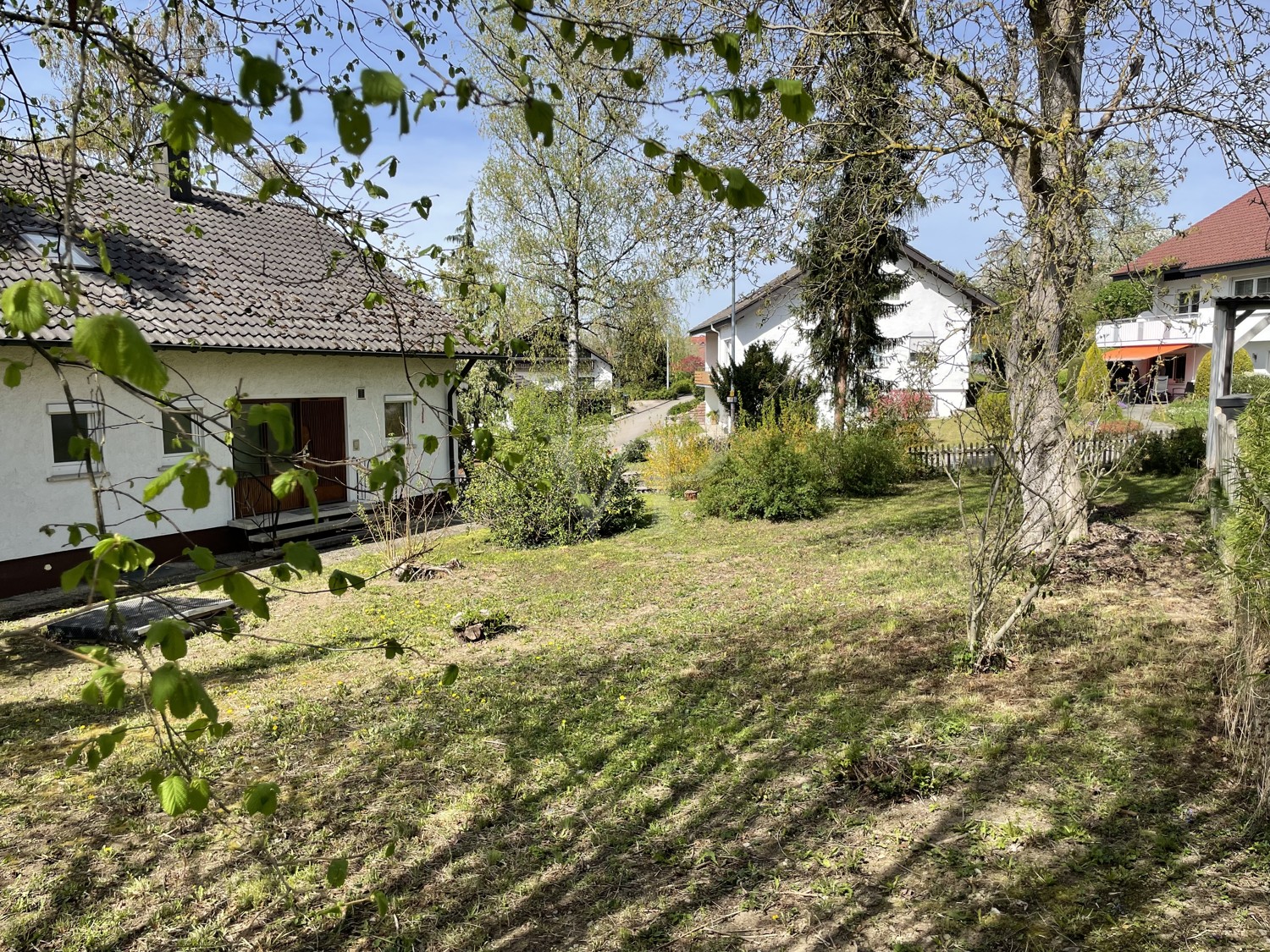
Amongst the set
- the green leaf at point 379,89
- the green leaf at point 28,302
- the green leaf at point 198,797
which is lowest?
the green leaf at point 198,797

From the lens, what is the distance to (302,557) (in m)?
1.70

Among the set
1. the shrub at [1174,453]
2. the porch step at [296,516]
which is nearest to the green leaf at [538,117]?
the porch step at [296,516]

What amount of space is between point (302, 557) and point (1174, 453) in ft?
62.1

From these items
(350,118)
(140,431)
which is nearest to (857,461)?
(140,431)

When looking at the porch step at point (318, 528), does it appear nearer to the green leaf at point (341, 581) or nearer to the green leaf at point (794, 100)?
the green leaf at point (341, 581)

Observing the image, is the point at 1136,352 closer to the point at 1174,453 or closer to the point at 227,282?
the point at 1174,453

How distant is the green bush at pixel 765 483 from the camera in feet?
46.8

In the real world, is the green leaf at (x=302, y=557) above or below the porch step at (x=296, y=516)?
above

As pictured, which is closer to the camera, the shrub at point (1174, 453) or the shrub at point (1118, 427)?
the shrub at point (1118, 427)

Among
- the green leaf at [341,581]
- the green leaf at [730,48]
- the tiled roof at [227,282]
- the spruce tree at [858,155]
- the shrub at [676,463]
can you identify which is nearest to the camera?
the green leaf at [730,48]

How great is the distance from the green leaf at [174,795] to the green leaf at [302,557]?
57cm

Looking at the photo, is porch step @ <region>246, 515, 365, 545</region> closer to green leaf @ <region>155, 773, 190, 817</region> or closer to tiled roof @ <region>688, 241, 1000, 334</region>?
tiled roof @ <region>688, 241, 1000, 334</region>

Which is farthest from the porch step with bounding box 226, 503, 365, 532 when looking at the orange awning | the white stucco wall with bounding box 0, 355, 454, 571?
the orange awning

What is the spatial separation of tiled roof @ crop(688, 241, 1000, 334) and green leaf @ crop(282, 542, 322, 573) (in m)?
7.93
